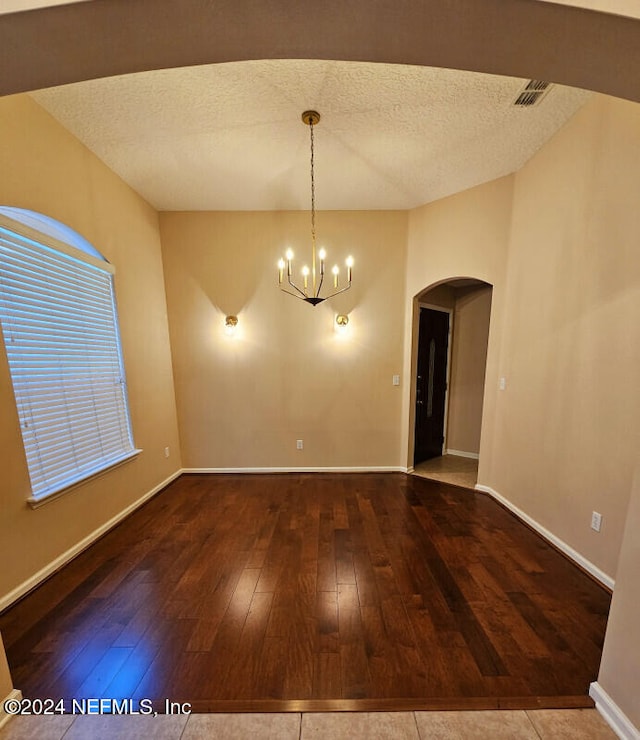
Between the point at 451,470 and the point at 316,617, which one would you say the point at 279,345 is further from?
the point at 451,470

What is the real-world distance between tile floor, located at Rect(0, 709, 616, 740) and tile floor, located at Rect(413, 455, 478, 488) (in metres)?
2.24

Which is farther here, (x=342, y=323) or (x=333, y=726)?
(x=342, y=323)

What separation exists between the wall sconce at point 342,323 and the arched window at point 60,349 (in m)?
2.30

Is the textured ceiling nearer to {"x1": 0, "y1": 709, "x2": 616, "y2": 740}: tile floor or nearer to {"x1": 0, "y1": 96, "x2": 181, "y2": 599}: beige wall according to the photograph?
{"x1": 0, "y1": 96, "x2": 181, "y2": 599}: beige wall

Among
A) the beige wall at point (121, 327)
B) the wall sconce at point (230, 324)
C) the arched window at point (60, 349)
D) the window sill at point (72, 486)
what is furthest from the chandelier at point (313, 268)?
the window sill at point (72, 486)

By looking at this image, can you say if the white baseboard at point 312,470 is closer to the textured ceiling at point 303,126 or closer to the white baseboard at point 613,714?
the white baseboard at point 613,714

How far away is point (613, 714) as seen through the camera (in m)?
1.15

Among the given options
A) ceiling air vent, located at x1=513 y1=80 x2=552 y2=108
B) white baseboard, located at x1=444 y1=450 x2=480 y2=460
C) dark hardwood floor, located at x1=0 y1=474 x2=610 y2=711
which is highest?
ceiling air vent, located at x1=513 y1=80 x2=552 y2=108

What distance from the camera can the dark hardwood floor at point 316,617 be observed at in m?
1.29

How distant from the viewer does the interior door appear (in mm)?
4102

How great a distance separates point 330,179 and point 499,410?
2878mm

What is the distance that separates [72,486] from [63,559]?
509 mm

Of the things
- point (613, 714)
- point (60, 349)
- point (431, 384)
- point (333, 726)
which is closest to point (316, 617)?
point (333, 726)

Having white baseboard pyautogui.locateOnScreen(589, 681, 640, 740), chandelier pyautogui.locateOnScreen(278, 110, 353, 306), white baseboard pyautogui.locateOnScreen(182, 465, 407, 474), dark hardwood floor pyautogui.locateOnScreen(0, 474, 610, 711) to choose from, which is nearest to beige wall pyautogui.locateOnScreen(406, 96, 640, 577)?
dark hardwood floor pyautogui.locateOnScreen(0, 474, 610, 711)
